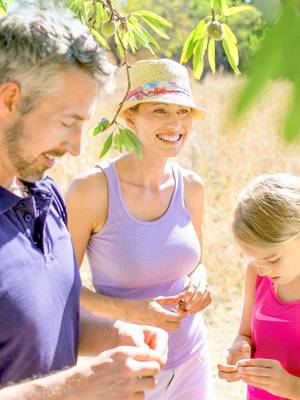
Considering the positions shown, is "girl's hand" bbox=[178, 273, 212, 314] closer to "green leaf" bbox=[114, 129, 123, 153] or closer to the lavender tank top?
the lavender tank top

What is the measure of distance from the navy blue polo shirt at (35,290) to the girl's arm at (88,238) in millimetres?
454

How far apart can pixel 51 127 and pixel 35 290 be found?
335 millimetres

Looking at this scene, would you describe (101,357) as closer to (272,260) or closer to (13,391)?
(13,391)

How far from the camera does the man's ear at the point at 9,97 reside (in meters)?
1.32

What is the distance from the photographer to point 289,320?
183 centimetres

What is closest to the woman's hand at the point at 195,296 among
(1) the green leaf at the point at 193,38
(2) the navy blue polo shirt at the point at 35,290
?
(2) the navy blue polo shirt at the point at 35,290

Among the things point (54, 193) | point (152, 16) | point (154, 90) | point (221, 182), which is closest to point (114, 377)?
point (54, 193)

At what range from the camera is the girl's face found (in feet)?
5.88

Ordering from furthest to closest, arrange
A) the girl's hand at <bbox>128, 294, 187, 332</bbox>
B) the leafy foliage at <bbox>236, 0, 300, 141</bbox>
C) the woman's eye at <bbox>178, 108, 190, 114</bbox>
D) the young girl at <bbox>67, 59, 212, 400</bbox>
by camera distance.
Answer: the woman's eye at <bbox>178, 108, 190, 114</bbox> → the young girl at <bbox>67, 59, 212, 400</bbox> → the girl's hand at <bbox>128, 294, 187, 332</bbox> → the leafy foliage at <bbox>236, 0, 300, 141</bbox>

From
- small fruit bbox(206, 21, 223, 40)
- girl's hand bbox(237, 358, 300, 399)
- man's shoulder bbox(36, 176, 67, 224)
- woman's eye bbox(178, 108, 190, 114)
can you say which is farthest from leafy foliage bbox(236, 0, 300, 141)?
woman's eye bbox(178, 108, 190, 114)

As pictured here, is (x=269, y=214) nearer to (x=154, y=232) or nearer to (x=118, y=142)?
(x=154, y=232)

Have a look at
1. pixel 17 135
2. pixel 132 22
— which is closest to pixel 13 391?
pixel 17 135

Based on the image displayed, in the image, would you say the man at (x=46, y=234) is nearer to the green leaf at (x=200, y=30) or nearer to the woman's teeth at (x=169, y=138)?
the green leaf at (x=200, y=30)

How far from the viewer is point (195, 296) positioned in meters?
1.97
